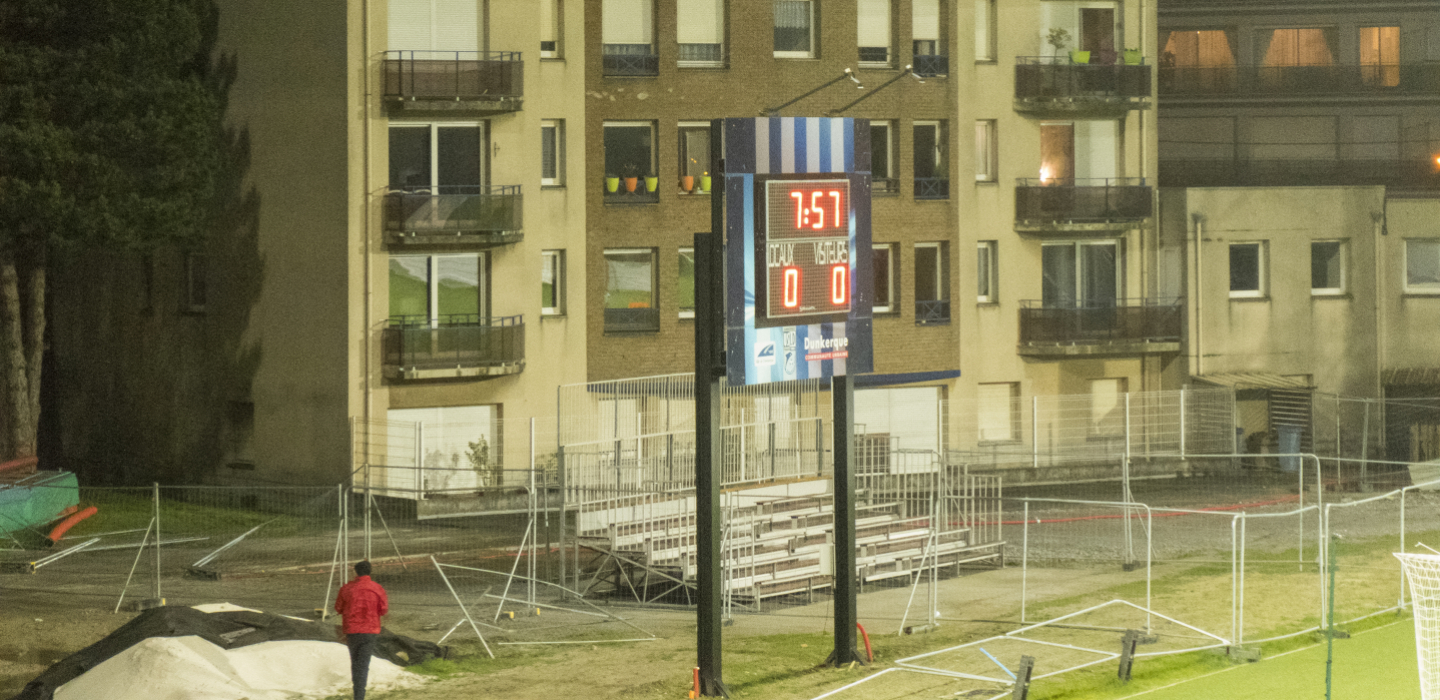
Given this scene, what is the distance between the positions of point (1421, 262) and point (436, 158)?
26.7m

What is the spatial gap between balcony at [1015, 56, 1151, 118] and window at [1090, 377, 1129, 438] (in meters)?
7.21

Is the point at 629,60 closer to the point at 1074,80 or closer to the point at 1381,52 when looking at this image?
the point at 1074,80

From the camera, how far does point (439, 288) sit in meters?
35.8

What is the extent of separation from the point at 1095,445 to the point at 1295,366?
25.3ft

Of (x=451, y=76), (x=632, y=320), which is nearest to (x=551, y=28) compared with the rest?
(x=451, y=76)

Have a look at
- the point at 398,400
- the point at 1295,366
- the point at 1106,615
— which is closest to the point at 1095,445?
the point at 1295,366

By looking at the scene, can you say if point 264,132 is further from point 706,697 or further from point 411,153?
point 706,697

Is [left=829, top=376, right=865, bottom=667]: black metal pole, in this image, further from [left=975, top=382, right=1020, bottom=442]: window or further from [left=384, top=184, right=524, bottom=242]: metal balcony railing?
[left=975, top=382, right=1020, bottom=442]: window

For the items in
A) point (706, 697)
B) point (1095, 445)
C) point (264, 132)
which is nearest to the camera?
point (706, 697)

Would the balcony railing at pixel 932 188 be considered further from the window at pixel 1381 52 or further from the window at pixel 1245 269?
the window at pixel 1381 52

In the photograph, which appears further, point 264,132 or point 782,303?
point 264,132

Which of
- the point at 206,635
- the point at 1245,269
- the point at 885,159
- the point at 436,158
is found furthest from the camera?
the point at 1245,269

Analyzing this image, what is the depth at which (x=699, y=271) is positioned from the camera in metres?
16.2

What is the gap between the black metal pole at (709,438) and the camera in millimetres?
15836
